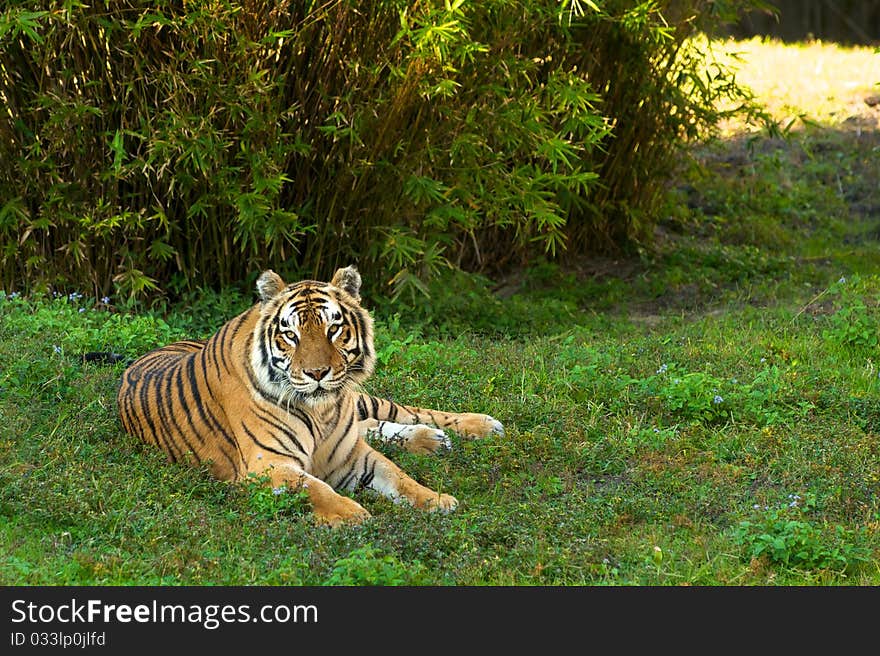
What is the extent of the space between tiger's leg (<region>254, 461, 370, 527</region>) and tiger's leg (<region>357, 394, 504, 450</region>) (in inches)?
33.6

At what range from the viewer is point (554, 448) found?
528cm

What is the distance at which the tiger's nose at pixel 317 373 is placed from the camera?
15.7ft

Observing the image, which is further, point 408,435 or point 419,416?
point 419,416

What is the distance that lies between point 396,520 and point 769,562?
1245 millimetres

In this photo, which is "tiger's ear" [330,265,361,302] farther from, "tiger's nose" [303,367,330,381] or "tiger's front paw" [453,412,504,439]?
"tiger's front paw" [453,412,504,439]

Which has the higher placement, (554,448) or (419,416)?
(554,448)

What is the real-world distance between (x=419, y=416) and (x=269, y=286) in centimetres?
103

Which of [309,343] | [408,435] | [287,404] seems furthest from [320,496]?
[408,435]

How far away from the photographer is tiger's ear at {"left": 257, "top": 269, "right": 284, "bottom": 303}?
5.00 metres

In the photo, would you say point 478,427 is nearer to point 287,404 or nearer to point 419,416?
point 419,416

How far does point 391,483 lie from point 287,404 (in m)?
0.49

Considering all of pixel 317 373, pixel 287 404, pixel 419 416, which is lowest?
pixel 419 416

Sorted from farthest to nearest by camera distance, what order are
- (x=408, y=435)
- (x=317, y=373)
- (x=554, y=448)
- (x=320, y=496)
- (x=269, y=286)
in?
(x=408, y=435) → (x=554, y=448) → (x=269, y=286) → (x=317, y=373) → (x=320, y=496)

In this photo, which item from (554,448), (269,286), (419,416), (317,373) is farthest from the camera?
(419,416)
